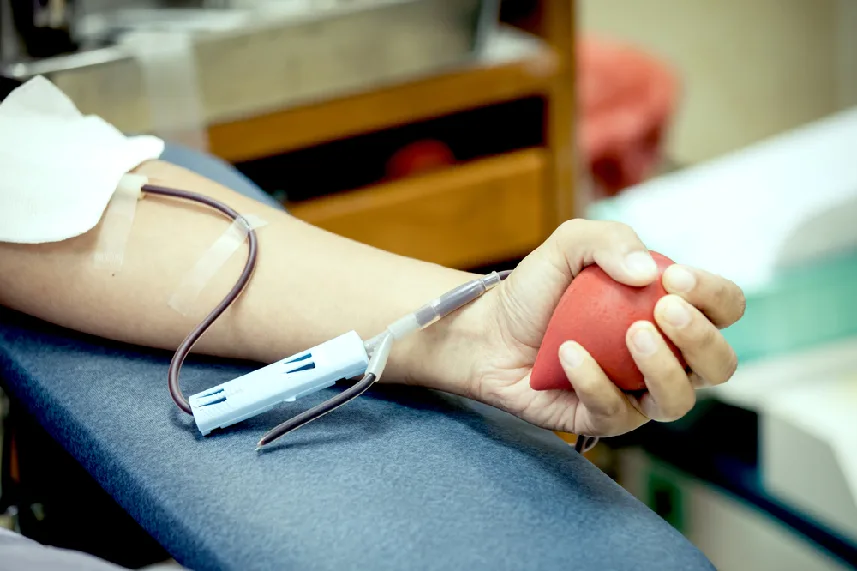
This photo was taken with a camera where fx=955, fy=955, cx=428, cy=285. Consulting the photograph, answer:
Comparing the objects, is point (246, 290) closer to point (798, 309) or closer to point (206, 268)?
point (206, 268)

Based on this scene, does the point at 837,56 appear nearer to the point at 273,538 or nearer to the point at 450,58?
the point at 450,58

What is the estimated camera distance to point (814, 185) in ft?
4.46

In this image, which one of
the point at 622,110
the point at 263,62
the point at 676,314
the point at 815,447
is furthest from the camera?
the point at 622,110

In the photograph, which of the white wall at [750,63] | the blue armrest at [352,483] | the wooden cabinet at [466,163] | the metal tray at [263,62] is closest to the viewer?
the blue armrest at [352,483]

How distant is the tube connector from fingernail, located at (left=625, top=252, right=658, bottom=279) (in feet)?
0.57

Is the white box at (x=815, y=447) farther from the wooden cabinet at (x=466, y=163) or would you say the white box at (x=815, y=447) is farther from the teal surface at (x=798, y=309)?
the wooden cabinet at (x=466, y=163)

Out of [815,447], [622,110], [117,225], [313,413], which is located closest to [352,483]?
[313,413]

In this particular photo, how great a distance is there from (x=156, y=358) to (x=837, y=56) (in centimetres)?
238

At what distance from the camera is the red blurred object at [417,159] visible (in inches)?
63.9

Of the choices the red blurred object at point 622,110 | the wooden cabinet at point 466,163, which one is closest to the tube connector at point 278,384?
the wooden cabinet at point 466,163

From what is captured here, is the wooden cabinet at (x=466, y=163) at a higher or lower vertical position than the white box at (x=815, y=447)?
higher

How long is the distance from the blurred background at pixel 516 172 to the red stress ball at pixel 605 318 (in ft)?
1.50

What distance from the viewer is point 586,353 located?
1.72ft

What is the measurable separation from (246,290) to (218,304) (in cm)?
2
